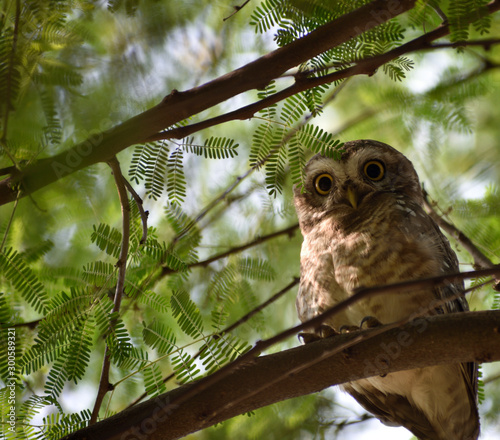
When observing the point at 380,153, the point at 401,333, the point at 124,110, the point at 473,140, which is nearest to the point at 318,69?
the point at 124,110

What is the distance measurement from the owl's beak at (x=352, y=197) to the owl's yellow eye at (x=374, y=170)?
21 centimetres

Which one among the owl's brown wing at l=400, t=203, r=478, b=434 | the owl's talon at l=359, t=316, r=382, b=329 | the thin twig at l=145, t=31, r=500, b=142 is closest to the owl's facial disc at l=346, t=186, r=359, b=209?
the owl's brown wing at l=400, t=203, r=478, b=434

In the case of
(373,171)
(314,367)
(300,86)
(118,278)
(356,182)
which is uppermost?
(373,171)

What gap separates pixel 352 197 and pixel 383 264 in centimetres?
63

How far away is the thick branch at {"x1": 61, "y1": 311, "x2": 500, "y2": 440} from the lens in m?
2.04

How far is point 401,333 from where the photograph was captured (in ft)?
6.91

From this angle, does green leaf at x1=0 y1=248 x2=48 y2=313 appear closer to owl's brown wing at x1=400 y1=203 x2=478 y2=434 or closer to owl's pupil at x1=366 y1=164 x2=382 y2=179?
owl's brown wing at x1=400 y1=203 x2=478 y2=434

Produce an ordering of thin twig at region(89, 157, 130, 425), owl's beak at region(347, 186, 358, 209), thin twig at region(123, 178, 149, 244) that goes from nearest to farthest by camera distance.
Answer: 1. thin twig at region(89, 157, 130, 425)
2. thin twig at region(123, 178, 149, 244)
3. owl's beak at region(347, 186, 358, 209)

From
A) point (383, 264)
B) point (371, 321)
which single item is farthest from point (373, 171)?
point (371, 321)

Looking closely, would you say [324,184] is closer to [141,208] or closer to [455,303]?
[455,303]

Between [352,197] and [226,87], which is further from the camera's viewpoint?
[352,197]

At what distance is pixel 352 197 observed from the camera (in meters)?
3.43

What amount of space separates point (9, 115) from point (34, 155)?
→ 23cm

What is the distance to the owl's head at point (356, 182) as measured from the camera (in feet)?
11.4
